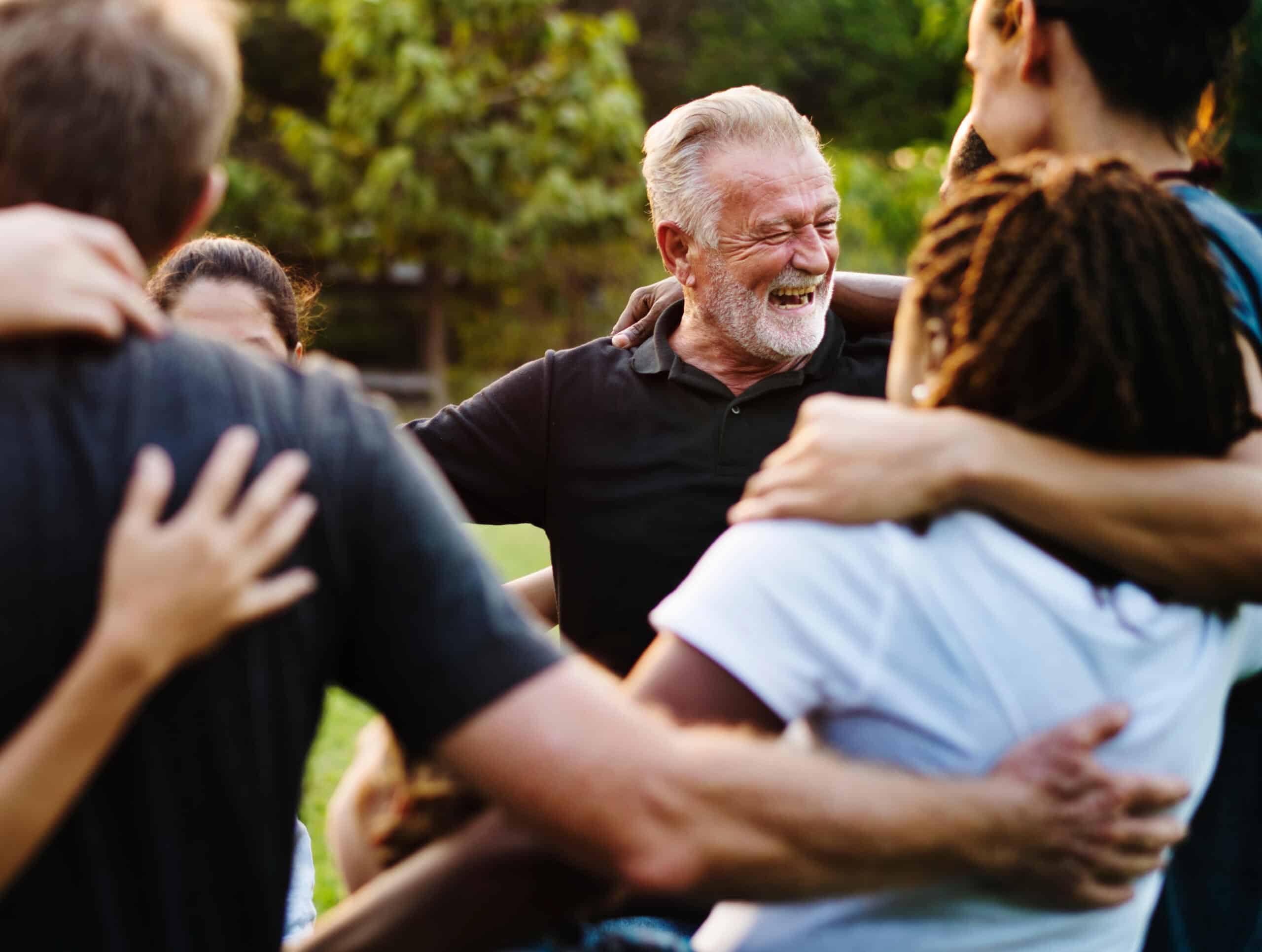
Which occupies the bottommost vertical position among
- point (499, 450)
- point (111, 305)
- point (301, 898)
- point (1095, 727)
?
point (301, 898)

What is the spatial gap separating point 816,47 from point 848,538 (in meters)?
33.8

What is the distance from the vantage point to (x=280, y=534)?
4.13 feet

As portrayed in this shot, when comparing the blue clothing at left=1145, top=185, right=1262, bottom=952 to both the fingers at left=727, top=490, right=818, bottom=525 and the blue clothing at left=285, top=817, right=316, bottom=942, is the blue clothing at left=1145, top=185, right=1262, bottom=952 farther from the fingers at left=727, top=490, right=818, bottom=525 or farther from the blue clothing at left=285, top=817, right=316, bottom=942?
the blue clothing at left=285, top=817, right=316, bottom=942

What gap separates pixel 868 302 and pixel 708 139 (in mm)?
611

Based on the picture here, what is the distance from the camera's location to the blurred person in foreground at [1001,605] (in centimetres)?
139

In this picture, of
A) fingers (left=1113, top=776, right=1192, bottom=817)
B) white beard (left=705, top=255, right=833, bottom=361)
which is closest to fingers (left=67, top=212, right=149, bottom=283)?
fingers (left=1113, top=776, right=1192, bottom=817)

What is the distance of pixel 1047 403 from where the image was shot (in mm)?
1489

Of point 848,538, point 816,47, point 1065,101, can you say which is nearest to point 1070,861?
point 848,538

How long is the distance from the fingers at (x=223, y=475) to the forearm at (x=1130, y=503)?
0.77 metres

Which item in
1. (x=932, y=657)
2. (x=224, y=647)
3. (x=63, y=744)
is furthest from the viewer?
(x=932, y=657)

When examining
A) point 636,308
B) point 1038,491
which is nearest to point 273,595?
point 1038,491

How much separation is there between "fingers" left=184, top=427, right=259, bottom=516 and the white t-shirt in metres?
0.48

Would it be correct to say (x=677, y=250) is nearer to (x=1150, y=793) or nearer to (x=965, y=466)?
(x=965, y=466)

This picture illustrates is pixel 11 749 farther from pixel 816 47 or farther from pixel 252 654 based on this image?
pixel 816 47
